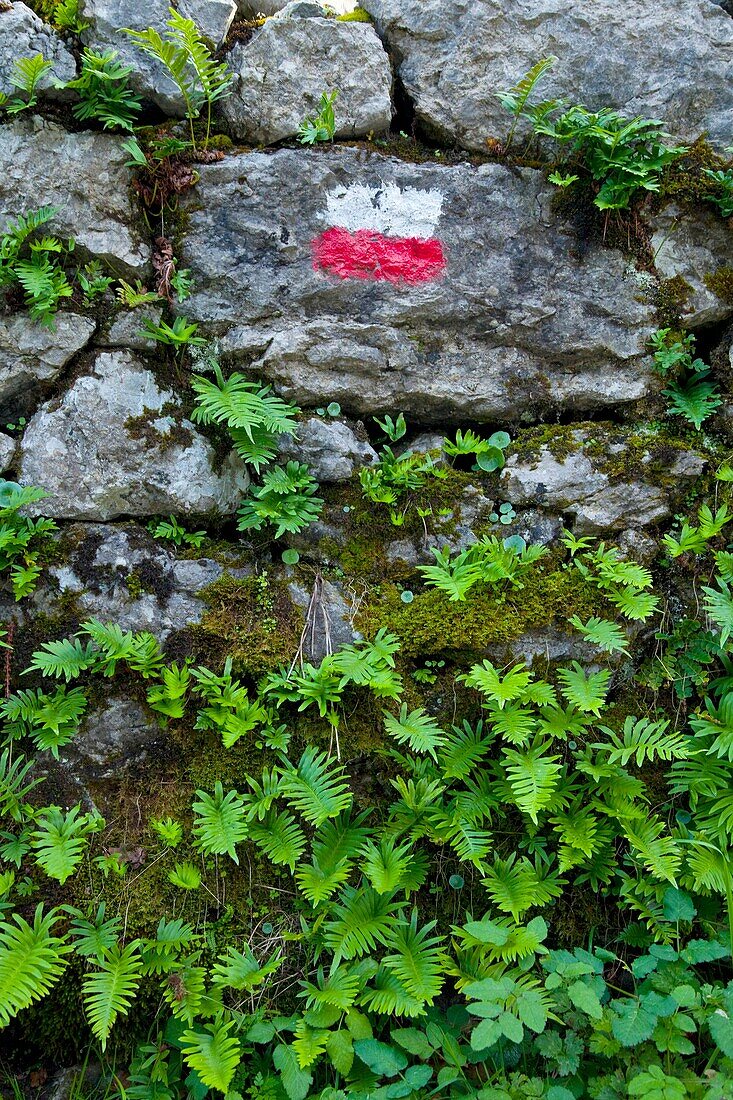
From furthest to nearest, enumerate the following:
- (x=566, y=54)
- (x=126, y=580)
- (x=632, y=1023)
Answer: (x=566, y=54)
(x=126, y=580)
(x=632, y=1023)

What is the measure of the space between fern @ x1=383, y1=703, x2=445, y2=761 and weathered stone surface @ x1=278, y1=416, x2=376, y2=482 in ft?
5.03

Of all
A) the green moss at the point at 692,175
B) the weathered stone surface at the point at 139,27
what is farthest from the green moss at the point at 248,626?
the green moss at the point at 692,175

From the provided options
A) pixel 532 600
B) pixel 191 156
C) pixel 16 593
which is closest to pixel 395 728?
pixel 532 600

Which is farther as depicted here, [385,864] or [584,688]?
[584,688]

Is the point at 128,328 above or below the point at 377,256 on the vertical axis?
below

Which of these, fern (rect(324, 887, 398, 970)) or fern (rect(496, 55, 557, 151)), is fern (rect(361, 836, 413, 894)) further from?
fern (rect(496, 55, 557, 151))

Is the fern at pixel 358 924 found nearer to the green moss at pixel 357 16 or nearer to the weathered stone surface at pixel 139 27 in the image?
the weathered stone surface at pixel 139 27

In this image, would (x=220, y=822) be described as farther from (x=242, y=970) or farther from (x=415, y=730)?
(x=415, y=730)

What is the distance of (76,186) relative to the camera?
13.6 feet

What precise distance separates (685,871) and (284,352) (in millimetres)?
3821

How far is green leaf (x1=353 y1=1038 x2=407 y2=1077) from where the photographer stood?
319 centimetres

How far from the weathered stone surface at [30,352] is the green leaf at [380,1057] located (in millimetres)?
3959

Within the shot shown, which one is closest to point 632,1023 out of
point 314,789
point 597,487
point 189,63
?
point 314,789

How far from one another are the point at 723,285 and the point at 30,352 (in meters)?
4.45
